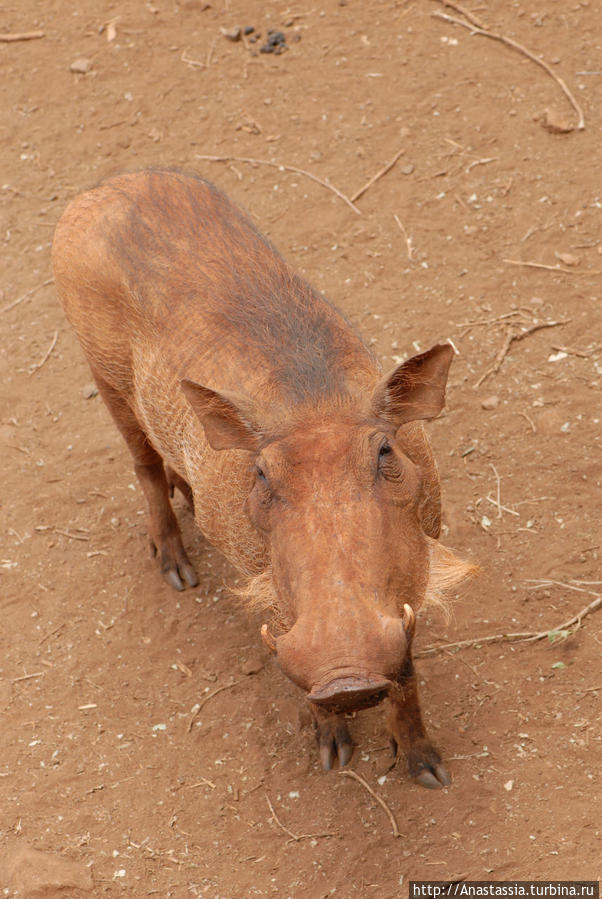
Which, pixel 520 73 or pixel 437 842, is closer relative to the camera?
pixel 437 842

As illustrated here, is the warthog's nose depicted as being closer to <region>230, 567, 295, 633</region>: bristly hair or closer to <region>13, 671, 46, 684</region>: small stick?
<region>230, 567, 295, 633</region>: bristly hair

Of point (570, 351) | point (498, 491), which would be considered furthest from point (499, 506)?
point (570, 351)

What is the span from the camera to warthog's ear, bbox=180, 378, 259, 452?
11.2 ft

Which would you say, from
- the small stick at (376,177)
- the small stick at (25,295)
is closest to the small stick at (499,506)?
the small stick at (376,177)

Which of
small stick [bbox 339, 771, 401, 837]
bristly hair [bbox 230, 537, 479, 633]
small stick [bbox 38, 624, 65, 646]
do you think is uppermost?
bristly hair [bbox 230, 537, 479, 633]

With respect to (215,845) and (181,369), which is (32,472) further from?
(215,845)

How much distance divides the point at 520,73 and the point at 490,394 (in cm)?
279

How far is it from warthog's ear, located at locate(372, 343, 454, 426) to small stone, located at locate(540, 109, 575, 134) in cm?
370

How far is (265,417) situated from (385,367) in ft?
7.74

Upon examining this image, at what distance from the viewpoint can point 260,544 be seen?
3635 millimetres

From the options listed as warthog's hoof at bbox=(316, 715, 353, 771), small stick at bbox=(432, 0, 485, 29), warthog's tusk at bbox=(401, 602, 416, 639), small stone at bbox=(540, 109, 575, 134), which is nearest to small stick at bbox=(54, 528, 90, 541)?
warthog's hoof at bbox=(316, 715, 353, 771)

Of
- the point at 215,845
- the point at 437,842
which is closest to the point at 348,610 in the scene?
the point at 437,842

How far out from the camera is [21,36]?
28.2 feet

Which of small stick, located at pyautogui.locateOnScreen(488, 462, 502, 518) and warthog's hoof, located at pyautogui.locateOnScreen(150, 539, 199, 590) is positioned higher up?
small stick, located at pyautogui.locateOnScreen(488, 462, 502, 518)
